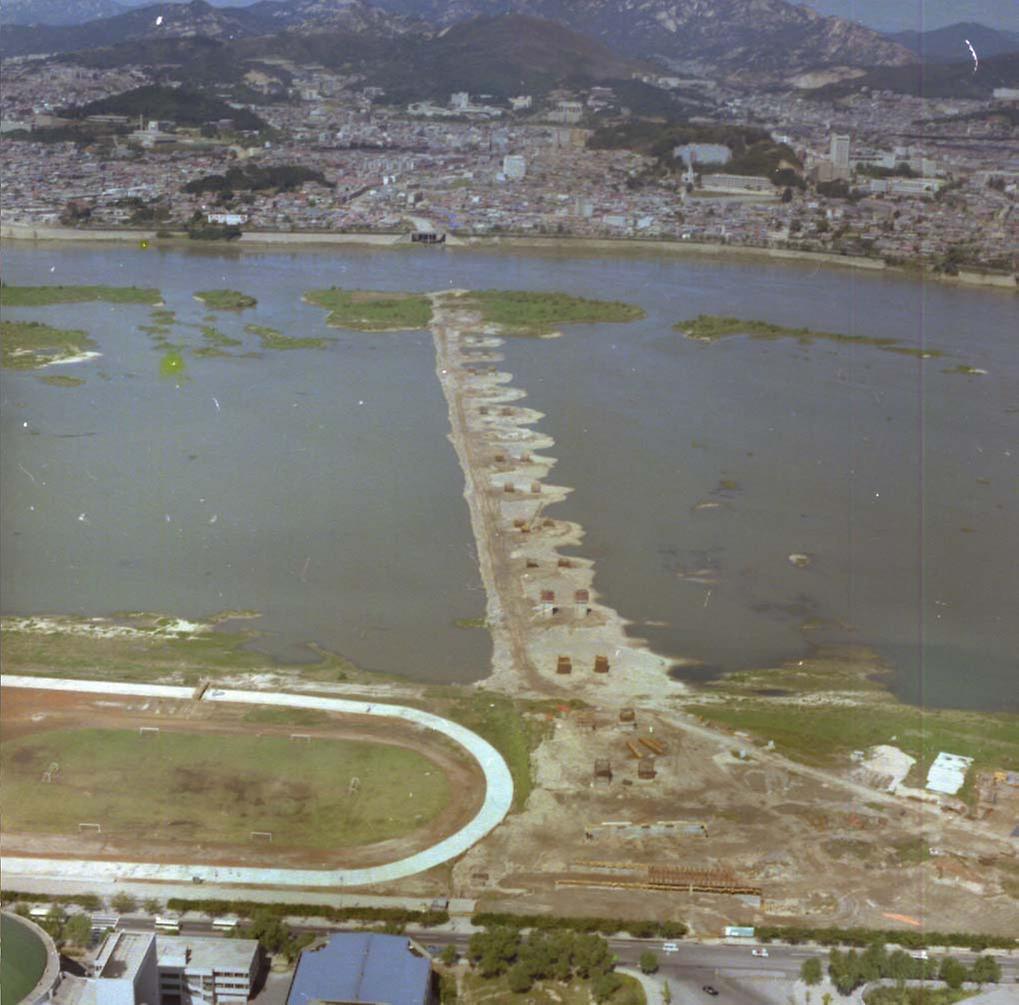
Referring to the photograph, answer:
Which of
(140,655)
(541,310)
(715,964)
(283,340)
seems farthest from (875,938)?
(541,310)

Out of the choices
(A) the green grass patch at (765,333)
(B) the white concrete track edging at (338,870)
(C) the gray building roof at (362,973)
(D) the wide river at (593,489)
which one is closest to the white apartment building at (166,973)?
(C) the gray building roof at (362,973)

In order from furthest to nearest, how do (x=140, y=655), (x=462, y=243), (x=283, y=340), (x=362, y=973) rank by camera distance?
(x=462, y=243), (x=283, y=340), (x=140, y=655), (x=362, y=973)

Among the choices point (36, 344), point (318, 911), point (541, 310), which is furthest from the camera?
point (541, 310)

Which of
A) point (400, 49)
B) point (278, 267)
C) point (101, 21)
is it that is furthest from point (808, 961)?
point (400, 49)

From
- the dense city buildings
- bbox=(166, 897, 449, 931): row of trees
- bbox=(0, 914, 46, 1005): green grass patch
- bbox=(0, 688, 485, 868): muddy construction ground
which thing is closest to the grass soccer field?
bbox=(0, 688, 485, 868): muddy construction ground

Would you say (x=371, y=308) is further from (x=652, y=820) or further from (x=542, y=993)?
(x=542, y=993)

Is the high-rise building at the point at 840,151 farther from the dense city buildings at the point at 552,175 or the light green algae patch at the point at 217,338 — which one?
the light green algae patch at the point at 217,338

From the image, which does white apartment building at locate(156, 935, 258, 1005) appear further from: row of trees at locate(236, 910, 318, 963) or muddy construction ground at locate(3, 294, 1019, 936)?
muddy construction ground at locate(3, 294, 1019, 936)
